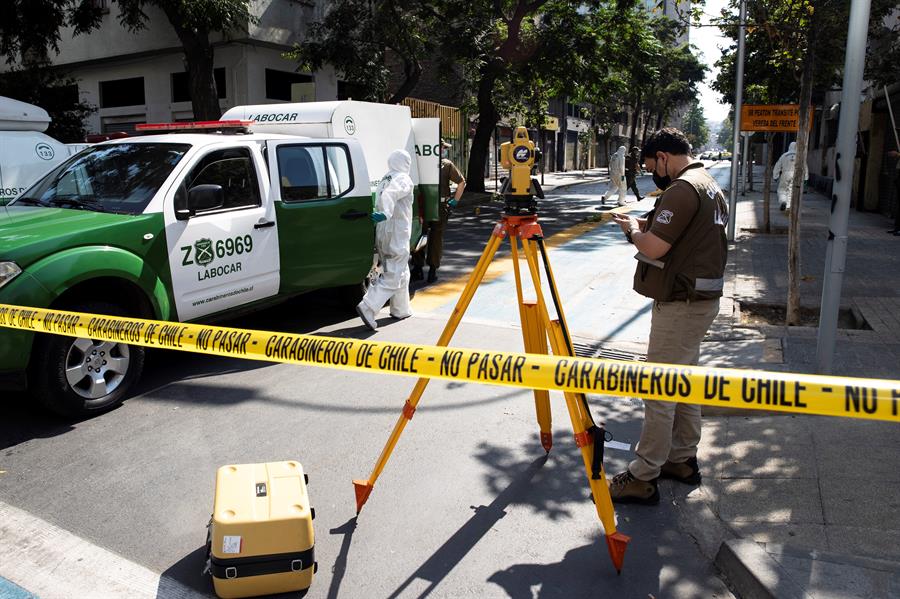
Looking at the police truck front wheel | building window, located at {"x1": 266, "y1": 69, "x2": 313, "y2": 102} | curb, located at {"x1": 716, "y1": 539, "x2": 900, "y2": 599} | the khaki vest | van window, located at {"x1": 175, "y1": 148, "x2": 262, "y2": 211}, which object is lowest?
curb, located at {"x1": 716, "y1": 539, "x2": 900, "y2": 599}

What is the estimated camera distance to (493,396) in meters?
5.83

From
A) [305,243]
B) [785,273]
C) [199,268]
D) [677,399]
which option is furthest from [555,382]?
[785,273]

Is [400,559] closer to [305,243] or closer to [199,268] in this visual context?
[199,268]

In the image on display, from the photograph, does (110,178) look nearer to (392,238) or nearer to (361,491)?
(392,238)

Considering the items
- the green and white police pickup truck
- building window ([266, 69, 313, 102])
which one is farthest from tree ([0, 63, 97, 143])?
the green and white police pickup truck

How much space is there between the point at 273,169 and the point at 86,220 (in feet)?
6.06

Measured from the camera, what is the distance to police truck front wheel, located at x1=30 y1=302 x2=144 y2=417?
4898 mm

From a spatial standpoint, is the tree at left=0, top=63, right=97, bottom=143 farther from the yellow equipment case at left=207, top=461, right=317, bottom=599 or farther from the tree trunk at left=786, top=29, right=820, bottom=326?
the yellow equipment case at left=207, top=461, right=317, bottom=599

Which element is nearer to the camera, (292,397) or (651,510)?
(651,510)

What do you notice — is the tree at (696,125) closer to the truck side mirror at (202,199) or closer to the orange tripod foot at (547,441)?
the truck side mirror at (202,199)

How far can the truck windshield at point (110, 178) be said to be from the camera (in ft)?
19.0

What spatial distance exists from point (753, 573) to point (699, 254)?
152 cm

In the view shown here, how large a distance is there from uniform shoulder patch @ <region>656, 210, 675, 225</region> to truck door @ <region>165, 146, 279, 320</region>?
3.74 m

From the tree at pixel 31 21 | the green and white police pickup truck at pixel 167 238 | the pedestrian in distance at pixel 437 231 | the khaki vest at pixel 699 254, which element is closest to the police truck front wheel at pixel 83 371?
the green and white police pickup truck at pixel 167 238
